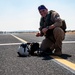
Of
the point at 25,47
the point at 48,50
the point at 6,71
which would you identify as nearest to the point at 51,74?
the point at 6,71

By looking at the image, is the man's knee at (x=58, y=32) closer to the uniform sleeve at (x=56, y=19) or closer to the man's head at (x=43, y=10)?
the uniform sleeve at (x=56, y=19)

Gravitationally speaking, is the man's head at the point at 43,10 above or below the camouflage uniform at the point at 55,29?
above

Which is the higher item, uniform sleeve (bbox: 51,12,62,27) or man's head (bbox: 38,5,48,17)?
man's head (bbox: 38,5,48,17)

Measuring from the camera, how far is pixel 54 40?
27.3 ft

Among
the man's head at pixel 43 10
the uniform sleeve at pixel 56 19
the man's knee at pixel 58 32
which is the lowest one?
the man's knee at pixel 58 32

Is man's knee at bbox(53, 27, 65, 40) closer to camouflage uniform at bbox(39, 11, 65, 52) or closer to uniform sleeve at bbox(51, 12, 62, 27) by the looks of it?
camouflage uniform at bbox(39, 11, 65, 52)

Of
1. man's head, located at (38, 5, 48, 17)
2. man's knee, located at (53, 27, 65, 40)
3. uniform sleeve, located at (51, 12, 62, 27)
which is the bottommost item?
man's knee, located at (53, 27, 65, 40)

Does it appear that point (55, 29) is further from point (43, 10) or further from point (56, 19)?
point (43, 10)

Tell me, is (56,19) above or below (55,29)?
above

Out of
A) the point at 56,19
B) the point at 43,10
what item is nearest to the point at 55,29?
the point at 56,19

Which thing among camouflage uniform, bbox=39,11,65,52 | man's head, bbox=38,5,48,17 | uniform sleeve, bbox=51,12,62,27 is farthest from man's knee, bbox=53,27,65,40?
man's head, bbox=38,5,48,17

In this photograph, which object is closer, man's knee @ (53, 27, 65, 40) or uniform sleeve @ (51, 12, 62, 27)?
uniform sleeve @ (51, 12, 62, 27)

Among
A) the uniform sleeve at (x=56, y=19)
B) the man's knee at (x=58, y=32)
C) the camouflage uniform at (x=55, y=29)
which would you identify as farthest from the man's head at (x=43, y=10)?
the man's knee at (x=58, y=32)

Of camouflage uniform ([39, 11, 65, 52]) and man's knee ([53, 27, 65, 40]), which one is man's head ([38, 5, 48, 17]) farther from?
man's knee ([53, 27, 65, 40])
